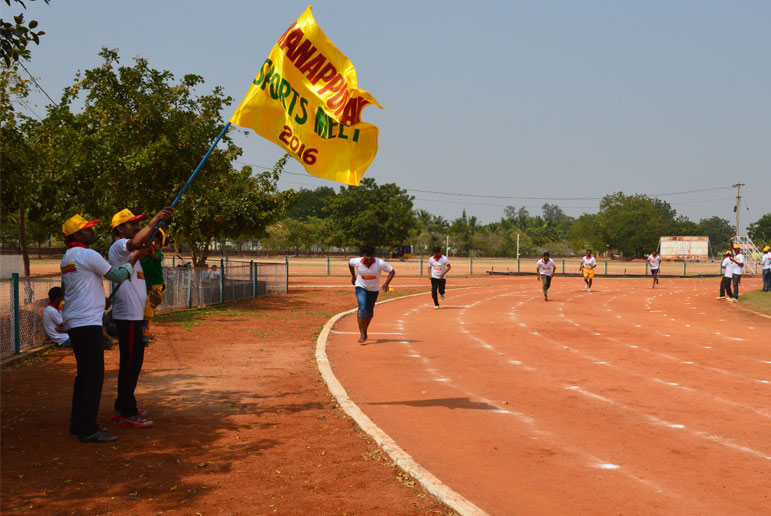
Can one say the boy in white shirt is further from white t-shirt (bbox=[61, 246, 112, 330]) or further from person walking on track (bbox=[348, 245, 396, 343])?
white t-shirt (bbox=[61, 246, 112, 330])

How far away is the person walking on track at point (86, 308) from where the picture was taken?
5.48 metres

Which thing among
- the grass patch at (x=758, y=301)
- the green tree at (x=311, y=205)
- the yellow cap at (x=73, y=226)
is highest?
the green tree at (x=311, y=205)

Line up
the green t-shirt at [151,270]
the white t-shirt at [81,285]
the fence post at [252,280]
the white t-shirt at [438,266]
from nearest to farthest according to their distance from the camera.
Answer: the white t-shirt at [81,285] → the green t-shirt at [151,270] → the white t-shirt at [438,266] → the fence post at [252,280]

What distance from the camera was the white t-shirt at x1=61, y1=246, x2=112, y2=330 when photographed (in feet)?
18.0

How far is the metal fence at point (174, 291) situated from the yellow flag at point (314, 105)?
5378 mm

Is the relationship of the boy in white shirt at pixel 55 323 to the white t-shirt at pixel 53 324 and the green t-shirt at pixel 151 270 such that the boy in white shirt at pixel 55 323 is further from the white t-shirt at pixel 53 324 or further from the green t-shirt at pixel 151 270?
the green t-shirt at pixel 151 270

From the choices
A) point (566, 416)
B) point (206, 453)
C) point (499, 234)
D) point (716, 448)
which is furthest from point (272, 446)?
point (499, 234)

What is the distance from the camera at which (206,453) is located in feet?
17.7

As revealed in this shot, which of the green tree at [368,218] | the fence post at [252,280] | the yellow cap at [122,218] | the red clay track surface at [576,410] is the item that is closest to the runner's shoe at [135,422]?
the yellow cap at [122,218]

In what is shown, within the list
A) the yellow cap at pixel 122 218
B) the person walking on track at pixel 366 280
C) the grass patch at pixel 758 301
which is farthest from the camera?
the grass patch at pixel 758 301

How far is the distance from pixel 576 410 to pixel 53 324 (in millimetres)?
8433

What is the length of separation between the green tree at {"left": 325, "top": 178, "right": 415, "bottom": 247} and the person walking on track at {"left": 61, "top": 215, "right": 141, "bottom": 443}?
8907 centimetres

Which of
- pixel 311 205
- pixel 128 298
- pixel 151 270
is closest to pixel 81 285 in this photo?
pixel 128 298

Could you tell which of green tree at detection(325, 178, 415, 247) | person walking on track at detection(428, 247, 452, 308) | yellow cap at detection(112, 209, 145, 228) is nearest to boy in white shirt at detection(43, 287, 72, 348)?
yellow cap at detection(112, 209, 145, 228)
